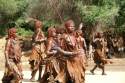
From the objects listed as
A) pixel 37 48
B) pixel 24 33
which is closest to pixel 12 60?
pixel 37 48

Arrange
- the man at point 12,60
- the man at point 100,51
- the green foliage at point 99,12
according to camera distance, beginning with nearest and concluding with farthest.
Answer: the man at point 12,60
the man at point 100,51
the green foliage at point 99,12

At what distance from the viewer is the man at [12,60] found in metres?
13.6

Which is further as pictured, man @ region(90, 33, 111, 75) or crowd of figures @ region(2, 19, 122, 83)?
man @ region(90, 33, 111, 75)

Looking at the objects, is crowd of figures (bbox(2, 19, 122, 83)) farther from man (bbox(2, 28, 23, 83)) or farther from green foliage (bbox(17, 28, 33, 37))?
green foliage (bbox(17, 28, 33, 37))

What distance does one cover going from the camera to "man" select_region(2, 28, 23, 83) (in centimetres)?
1357

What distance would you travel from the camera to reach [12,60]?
13711mm

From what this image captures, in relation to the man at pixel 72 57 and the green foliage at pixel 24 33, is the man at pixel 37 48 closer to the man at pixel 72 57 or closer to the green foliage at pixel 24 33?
the man at pixel 72 57

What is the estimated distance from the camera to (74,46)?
12867 millimetres

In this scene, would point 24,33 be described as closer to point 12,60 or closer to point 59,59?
point 12,60

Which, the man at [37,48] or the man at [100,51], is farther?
the man at [100,51]

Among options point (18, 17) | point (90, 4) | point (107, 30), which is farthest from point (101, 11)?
point (18, 17)

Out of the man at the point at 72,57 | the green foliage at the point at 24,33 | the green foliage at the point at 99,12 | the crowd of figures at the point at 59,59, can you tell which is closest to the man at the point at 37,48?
the crowd of figures at the point at 59,59

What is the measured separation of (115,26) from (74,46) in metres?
21.4

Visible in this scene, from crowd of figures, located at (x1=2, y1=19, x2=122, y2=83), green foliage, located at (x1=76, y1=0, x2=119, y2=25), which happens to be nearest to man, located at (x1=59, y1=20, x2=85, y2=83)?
crowd of figures, located at (x1=2, y1=19, x2=122, y2=83)
